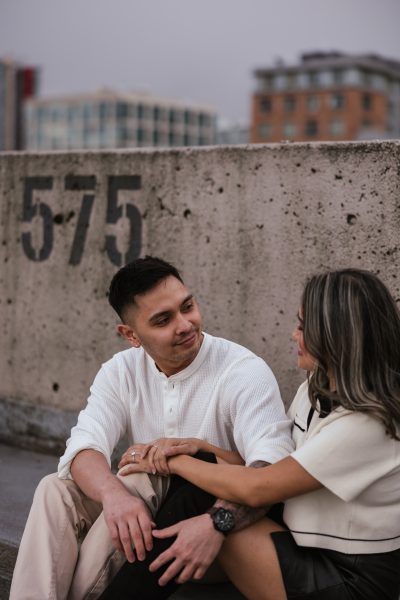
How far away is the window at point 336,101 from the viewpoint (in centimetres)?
11856

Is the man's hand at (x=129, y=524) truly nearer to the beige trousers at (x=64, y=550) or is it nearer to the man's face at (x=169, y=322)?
the beige trousers at (x=64, y=550)

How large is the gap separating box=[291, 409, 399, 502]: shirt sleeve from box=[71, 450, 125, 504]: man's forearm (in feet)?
2.26

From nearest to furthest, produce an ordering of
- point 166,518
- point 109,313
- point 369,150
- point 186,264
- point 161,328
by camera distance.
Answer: point 166,518
point 161,328
point 369,150
point 186,264
point 109,313

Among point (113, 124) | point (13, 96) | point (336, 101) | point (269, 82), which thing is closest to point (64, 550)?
point (336, 101)

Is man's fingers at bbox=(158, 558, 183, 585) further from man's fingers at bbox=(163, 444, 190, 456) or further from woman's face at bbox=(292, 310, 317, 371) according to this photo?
woman's face at bbox=(292, 310, 317, 371)

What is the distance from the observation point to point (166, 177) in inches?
162

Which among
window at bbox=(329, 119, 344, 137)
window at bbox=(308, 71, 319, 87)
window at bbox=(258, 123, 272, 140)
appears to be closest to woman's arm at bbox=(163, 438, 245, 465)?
window at bbox=(329, 119, 344, 137)

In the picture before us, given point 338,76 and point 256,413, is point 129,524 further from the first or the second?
point 338,76

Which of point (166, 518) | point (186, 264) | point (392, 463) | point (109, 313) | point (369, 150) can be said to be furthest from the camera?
point (109, 313)

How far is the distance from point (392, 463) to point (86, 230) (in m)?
2.62

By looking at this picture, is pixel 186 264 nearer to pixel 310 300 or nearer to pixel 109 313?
pixel 109 313

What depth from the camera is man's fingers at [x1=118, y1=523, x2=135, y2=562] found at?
2.44m

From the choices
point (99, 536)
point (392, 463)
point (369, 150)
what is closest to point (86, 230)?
point (369, 150)

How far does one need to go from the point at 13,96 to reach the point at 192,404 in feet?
461
